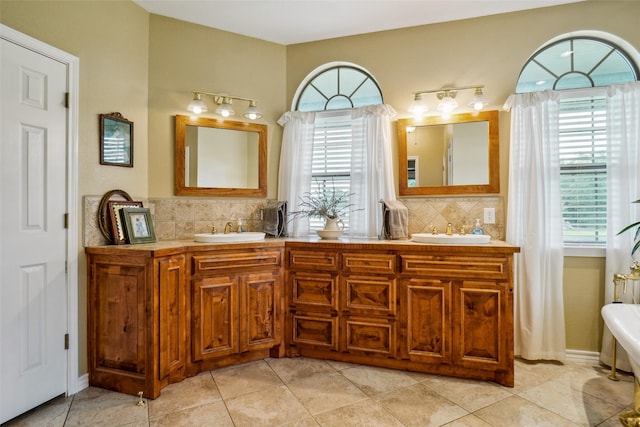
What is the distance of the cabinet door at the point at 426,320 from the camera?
2412 millimetres

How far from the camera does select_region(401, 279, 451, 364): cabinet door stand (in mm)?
2412

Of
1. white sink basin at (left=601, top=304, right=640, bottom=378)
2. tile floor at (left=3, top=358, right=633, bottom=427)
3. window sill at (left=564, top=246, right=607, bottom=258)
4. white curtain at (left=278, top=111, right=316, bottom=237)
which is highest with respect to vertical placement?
white curtain at (left=278, top=111, right=316, bottom=237)

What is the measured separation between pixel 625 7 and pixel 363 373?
11.2 feet

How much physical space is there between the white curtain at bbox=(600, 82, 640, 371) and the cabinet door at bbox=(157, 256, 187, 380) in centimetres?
312

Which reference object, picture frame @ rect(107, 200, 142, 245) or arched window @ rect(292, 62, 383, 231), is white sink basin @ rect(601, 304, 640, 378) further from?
picture frame @ rect(107, 200, 142, 245)

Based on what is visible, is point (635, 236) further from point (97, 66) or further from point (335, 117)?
point (97, 66)

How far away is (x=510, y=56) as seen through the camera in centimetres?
285

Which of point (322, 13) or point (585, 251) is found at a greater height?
point (322, 13)

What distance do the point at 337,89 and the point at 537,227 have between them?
2.12m

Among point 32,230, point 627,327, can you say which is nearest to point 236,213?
point 32,230

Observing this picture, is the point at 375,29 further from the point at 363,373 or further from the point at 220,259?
the point at 363,373

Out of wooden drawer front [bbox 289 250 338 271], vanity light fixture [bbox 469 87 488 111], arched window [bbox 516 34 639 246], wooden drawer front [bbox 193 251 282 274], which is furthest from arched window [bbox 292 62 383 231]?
arched window [bbox 516 34 639 246]

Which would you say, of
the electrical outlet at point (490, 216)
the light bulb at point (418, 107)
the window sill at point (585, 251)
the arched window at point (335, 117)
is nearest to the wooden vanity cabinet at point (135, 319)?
the arched window at point (335, 117)

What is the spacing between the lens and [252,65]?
325cm
